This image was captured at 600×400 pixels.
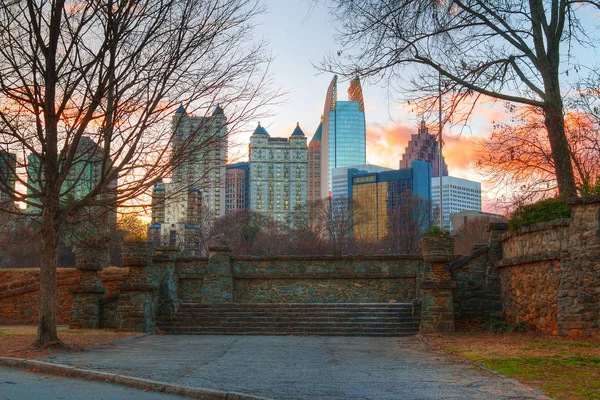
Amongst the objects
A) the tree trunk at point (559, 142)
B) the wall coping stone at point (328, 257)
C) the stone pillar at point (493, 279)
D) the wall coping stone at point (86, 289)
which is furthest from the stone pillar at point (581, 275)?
the wall coping stone at point (86, 289)

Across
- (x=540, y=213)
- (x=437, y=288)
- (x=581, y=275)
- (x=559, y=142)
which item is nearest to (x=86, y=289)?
(x=437, y=288)

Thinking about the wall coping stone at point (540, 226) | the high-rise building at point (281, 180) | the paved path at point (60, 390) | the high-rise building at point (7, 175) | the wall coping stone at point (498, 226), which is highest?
the high-rise building at point (281, 180)

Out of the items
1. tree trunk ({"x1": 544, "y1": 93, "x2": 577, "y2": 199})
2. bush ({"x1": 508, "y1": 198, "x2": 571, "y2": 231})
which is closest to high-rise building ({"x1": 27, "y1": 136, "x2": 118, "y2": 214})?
bush ({"x1": 508, "y1": 198, "x2": 571, "y2": 231})

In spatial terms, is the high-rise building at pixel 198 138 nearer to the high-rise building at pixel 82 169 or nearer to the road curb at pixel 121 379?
the high-rise building at pixel 82 169

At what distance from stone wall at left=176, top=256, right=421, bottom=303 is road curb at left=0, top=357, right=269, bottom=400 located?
10.9 metres

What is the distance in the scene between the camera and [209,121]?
49.1 feet

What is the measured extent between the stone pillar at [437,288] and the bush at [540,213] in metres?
1.81

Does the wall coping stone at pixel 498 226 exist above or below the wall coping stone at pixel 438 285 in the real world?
above

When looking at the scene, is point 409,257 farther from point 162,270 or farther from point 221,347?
point 221,347

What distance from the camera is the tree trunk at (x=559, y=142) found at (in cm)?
1842

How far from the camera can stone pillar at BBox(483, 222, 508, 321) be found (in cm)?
1908

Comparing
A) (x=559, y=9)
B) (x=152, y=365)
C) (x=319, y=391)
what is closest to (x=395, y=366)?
(x=319, y=391)

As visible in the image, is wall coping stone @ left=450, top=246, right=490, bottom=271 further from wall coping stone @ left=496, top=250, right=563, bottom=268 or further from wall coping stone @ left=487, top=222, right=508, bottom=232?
wall coping stone @ left=496, top=250, right=563, bottom=268

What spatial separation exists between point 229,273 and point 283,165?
13340cm
